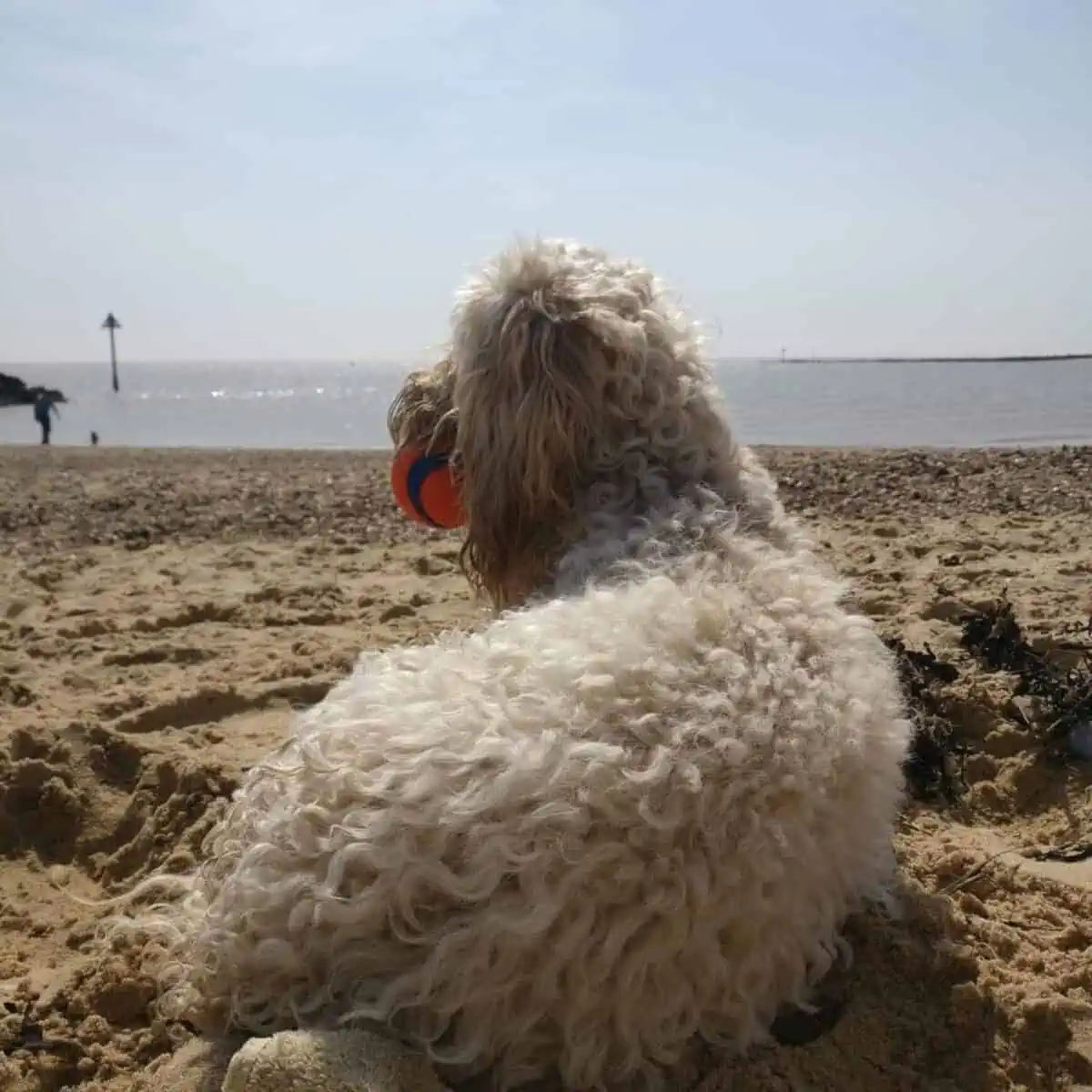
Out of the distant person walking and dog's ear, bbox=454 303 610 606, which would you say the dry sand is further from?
the distant person walking

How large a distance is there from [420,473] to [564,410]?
23.3 inches

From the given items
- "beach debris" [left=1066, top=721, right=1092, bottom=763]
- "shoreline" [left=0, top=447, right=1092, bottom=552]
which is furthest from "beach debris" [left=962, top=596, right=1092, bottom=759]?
"shoreline" [left=0, top=447, right=1092, bottom=552]

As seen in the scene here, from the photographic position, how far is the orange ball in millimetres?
3617

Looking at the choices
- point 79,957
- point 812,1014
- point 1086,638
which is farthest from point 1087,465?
point 79,957

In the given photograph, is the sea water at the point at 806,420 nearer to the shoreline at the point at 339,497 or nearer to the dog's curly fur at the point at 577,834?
the shoreline at the point at 339,497

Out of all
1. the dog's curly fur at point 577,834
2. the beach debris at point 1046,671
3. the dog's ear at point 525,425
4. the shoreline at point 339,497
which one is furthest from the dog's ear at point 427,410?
the shoreline at point 339,497

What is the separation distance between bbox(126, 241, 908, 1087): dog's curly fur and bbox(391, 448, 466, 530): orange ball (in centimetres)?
89

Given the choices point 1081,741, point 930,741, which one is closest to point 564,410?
point 930,741

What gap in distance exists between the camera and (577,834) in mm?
2031

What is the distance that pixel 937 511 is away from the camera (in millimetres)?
8258

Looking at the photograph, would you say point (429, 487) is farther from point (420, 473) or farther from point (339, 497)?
point (339, 497)

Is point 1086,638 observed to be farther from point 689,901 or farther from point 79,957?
point 79,957

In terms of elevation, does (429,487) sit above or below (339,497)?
above

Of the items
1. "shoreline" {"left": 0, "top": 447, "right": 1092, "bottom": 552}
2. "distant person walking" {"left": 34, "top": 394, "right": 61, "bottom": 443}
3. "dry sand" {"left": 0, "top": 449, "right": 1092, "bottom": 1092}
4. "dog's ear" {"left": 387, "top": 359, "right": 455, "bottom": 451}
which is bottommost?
"dry sand" {"left": 0, "top": 449, "right": 1092, "bottom": 1092}
